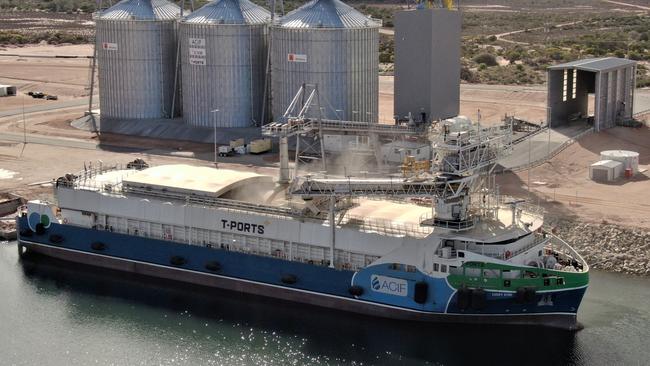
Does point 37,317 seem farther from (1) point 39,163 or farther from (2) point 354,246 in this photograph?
(1) point 39,163

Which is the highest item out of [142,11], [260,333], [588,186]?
[142,11]

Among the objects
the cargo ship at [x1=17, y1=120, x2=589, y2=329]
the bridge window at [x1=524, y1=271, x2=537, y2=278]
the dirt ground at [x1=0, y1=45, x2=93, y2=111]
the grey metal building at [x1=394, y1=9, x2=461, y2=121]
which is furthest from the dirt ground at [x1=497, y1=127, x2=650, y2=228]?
the dirt ground at [x1=0, y1=45, x2=93, y2=111]

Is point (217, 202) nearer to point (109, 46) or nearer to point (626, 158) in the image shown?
point (626, 158)

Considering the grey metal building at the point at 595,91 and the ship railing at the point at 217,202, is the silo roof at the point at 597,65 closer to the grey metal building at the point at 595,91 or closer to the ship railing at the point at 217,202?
the grey metal building at the point at 595,91

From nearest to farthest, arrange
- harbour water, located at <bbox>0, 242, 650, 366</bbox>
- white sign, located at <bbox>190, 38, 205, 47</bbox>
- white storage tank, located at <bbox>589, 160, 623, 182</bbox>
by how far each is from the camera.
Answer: harbour water, located at <bbox>0, 242, 650, 366</bbox>
white storage tank, located at <bbox>589, 160, 623, 182</bbox>
white sign, located at <bbox>190, 38, 205, 47</bbox>

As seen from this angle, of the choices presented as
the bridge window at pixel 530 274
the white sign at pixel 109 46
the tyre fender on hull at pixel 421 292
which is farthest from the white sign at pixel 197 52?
the bridge window at pixel 530 274

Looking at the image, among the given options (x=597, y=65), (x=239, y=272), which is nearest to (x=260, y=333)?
(x=239, y=272)

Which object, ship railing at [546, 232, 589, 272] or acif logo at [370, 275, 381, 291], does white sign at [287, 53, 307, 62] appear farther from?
acif logo at [370, 275, 381, 291]
